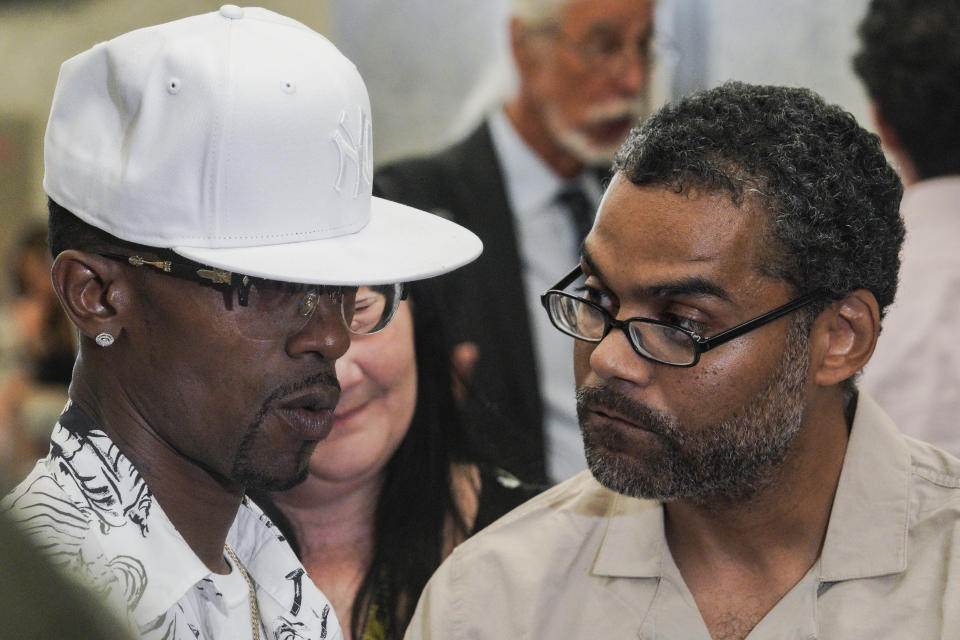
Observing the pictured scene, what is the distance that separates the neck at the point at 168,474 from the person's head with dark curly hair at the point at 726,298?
0.61 m

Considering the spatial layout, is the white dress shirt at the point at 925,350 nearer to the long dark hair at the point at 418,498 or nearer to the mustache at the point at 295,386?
the long dark hair at the point at 418,498

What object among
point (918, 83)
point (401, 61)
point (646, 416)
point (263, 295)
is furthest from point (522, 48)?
point (263, 295)

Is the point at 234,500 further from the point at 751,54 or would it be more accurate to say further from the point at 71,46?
the point at 751,54

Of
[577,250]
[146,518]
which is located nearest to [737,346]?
[146,518]

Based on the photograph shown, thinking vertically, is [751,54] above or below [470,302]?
above

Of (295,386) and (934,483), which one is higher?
(295,386)

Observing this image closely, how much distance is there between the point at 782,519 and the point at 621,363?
41 cm

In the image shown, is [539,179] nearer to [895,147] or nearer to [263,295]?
[895,147]

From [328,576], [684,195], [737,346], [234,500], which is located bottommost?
[328,576]

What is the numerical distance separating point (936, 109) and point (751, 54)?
0.56m

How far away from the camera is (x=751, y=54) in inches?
130

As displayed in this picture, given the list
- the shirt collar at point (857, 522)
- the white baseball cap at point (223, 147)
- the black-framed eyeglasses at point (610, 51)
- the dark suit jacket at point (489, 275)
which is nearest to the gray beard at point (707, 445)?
the shirt collar at point (857, 522)

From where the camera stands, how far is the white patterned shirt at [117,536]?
132 cm

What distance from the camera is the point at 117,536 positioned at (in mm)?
1378
